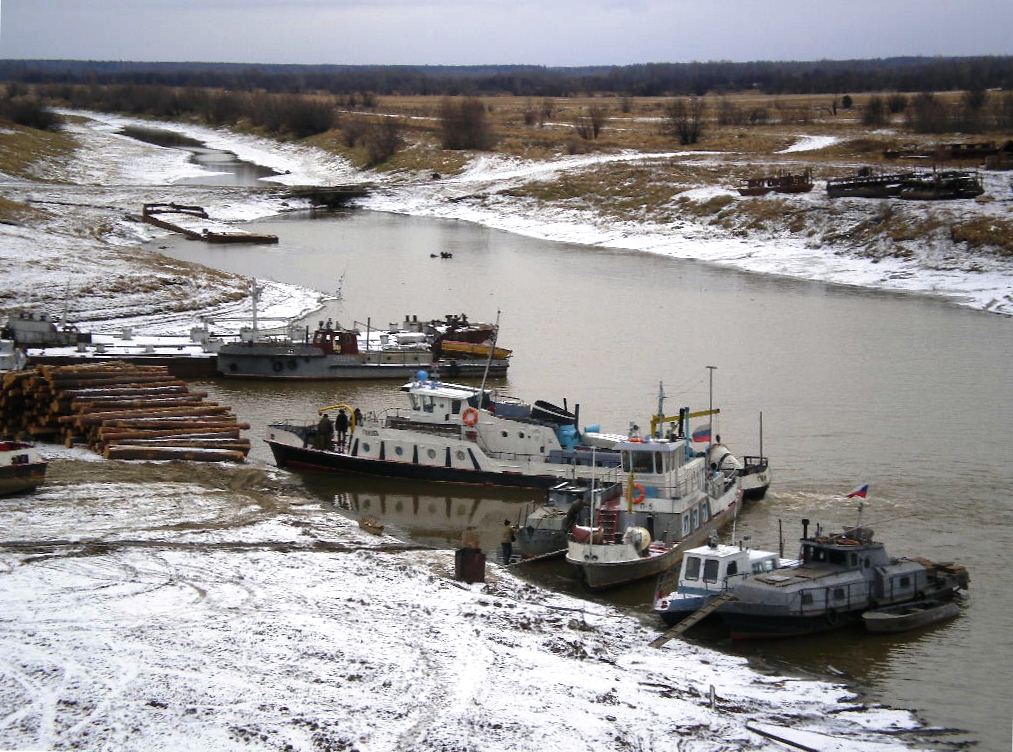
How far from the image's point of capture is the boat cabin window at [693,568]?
25.1 m

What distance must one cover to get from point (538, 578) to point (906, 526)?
30.0 ft

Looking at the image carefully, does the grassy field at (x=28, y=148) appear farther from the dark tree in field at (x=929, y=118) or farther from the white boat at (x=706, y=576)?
the white boat at (x=706, y=576)

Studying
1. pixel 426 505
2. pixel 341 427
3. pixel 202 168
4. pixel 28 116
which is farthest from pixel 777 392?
pixel 28 116

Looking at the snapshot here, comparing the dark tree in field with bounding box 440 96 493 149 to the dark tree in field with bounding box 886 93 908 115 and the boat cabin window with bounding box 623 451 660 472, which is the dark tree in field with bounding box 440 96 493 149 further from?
the boat cabin window with bounding box 623 451 660 472

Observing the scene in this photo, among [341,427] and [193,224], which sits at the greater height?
[193,224]

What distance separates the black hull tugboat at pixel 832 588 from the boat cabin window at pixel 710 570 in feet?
1.98

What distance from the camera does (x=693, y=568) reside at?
992 inches

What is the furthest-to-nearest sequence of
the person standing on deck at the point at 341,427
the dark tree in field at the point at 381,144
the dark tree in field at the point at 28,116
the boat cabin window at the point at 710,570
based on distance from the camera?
the dark tree in field at the point at 28,116 → the dark tree in field at the point at 381,144 → the person standing on deck at the point at 341,427 → the boat cabin window at the point at 710,570

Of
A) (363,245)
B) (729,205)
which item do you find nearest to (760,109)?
(729,205)

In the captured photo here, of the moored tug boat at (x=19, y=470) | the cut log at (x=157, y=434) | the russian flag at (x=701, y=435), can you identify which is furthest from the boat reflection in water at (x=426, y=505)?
the moored tug boat at (x=19, y=470)

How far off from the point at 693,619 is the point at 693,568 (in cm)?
170

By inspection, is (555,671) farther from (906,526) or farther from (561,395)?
(561,395)

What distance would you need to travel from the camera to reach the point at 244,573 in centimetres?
2442

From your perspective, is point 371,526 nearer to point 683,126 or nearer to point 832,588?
point 832,588
